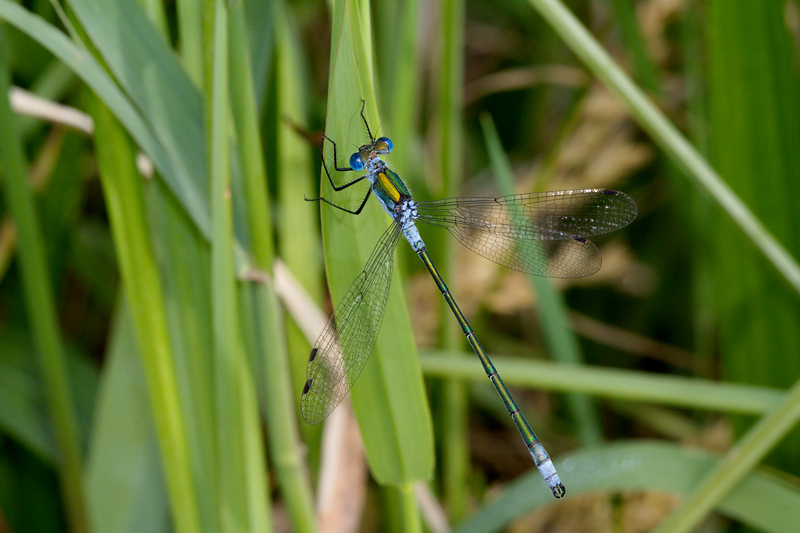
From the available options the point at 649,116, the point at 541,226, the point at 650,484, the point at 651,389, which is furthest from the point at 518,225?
the point at 650,484

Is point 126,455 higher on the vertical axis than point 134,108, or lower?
lower

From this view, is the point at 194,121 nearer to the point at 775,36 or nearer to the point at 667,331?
the point at 775,36

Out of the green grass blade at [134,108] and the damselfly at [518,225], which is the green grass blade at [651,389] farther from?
the green grass blade at [134,108]

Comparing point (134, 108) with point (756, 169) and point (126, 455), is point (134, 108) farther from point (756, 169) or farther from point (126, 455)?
point (756, 169)

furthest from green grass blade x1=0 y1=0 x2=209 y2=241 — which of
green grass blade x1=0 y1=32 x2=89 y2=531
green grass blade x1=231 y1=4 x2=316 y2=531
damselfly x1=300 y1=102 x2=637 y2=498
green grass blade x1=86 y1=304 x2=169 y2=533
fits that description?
green grass blade x1=86 y1=304 x2=169 y2=533

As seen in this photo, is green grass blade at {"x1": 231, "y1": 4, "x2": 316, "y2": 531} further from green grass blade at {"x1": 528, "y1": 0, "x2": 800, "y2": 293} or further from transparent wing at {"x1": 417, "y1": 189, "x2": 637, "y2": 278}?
transparent wing at {"x1": 417, "y1": 189, "x2": 637, "y2": 278}

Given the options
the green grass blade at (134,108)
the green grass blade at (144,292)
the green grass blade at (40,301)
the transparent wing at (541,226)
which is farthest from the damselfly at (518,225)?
the green grass blade at (40,301)
